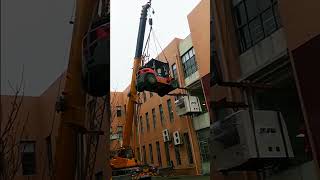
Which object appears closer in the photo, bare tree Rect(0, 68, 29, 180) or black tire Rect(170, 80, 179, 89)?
bare tree Rect(0, 68, 29, 180)

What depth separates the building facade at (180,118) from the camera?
1.33ft

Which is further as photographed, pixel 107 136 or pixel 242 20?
pixel 242 20

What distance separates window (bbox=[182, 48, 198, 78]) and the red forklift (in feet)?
0.08

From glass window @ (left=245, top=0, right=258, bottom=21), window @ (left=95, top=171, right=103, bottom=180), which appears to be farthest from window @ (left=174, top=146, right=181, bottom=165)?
glass window @ (left=245, top=0, right=258, bottom=21)

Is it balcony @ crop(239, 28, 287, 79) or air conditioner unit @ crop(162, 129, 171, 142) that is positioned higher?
balcony @ crop(239, 28, 287, 79)

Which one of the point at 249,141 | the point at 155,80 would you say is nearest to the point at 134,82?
the point at 155,80

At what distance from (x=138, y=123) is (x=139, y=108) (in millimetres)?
18

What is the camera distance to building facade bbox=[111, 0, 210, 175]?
0.41m

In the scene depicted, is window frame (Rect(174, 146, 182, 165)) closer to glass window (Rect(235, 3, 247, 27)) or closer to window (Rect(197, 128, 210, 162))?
window (Rect(197, 128, 210, 162))

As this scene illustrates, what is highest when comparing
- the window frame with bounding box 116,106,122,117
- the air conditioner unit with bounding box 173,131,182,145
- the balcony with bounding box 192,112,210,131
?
the window frame with bounding box 116,106,122,117

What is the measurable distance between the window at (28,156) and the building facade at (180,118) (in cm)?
9

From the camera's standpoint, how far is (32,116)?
1.13 ft

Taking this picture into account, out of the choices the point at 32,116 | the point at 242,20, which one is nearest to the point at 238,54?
the point at 242,20

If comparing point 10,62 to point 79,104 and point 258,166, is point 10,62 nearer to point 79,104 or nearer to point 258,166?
point 79,104
